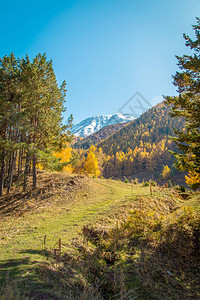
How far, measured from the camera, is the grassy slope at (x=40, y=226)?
4.05 metres

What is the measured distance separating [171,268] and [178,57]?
30.6 feet

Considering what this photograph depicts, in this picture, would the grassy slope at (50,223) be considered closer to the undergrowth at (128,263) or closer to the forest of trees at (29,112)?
the undergrowth at (128,263)

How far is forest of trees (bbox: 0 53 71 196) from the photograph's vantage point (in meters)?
11.6

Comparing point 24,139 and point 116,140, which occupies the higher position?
point 116,140

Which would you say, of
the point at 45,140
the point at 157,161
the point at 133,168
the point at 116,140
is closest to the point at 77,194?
the point at 45,140

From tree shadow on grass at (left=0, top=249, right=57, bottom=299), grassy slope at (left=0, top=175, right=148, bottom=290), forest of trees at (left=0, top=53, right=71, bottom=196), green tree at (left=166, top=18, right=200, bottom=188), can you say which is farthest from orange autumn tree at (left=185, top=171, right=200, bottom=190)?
forest of trees at (left=0, top=53, right=71, bottom=196)

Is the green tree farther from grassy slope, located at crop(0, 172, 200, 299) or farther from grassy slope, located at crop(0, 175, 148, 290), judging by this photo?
grassy slope, located at crop(0, 175, 148, 290)

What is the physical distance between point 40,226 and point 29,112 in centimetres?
837

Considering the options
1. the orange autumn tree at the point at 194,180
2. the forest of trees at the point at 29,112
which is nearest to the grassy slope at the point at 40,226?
the forest of trees at the point at 29,112

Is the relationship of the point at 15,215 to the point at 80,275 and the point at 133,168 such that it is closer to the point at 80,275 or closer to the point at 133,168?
the point at 80,275

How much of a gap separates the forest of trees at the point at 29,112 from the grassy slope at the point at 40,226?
3555mm

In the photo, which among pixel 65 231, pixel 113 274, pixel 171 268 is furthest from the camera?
pixel 65 231

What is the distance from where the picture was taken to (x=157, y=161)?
12044 cm

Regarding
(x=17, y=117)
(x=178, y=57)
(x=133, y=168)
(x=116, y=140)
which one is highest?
(x=116, y=140)
